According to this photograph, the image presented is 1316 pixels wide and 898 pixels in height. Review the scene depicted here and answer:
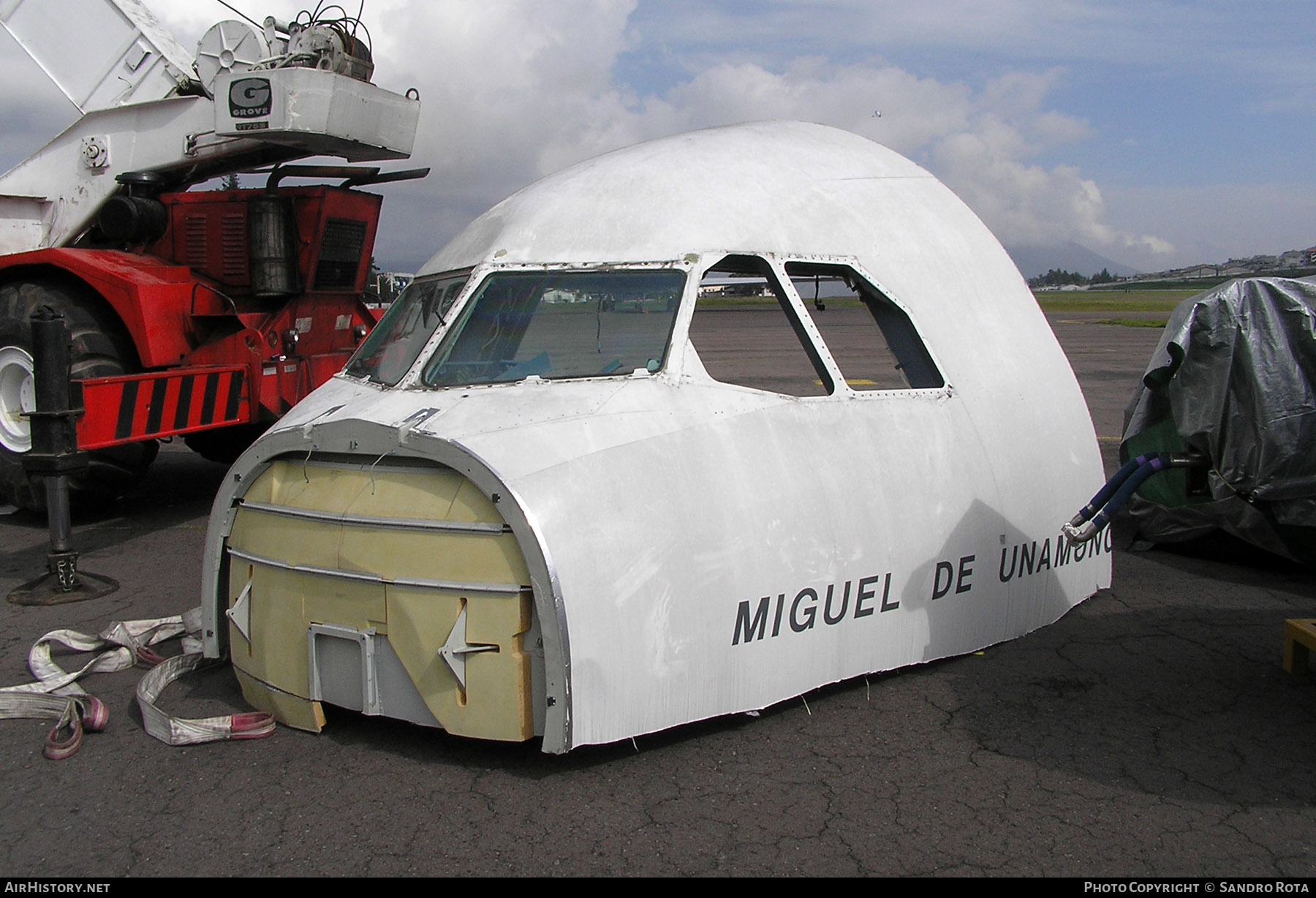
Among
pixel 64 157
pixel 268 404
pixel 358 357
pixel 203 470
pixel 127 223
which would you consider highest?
pixel 64 157

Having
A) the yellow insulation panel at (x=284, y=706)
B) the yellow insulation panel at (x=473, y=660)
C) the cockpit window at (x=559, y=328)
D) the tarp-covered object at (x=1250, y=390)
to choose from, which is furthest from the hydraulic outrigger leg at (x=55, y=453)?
the tarp-covered object at (x=1250, y=390)

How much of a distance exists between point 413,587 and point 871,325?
2.58 m

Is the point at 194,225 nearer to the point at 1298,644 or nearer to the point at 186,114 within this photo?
the point at 186,114

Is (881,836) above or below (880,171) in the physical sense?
below

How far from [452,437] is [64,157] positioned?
7.50 meters

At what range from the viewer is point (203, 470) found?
34.9 ft

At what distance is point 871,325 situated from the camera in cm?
491

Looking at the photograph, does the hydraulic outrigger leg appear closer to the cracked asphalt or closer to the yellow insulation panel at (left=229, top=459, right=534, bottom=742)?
the cracked asphalt

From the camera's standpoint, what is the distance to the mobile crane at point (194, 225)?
7.79 m

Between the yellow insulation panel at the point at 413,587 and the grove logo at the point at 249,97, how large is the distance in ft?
16.4

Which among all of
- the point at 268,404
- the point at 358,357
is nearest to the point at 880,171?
the point at 358,357

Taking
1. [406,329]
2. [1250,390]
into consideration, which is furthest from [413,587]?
[1250,390]

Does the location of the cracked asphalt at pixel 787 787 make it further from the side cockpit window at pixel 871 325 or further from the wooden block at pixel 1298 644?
the side cockpit window at pixel 871 325
